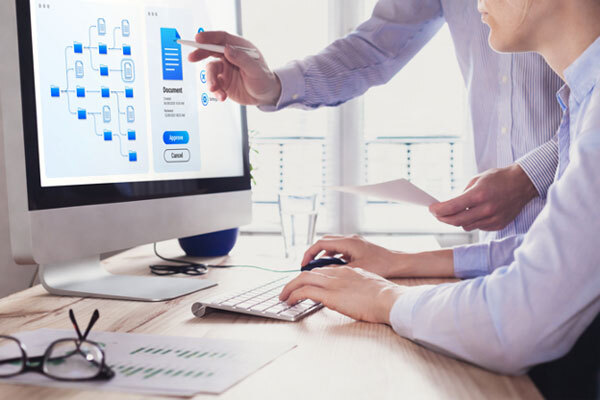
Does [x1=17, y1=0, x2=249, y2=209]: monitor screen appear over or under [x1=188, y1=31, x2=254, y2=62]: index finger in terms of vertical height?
under

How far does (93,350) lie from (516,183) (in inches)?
36.0

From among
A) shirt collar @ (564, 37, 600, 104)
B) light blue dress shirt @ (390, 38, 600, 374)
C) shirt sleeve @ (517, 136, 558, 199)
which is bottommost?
light blue dress shirt @ (390, 38, 600, 374)

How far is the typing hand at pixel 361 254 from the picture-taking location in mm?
1098

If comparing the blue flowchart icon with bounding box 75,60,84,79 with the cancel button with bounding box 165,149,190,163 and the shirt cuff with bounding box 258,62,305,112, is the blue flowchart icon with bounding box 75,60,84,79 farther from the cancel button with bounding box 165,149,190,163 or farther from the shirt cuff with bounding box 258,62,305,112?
the shirt cuff with bounding box 258,62,305,112

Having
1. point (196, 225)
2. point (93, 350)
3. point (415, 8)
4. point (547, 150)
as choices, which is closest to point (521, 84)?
point (547, 150)

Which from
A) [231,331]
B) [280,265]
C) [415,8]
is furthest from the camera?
[415,8]

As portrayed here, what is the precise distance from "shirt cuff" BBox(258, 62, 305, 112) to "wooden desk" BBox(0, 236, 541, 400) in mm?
653

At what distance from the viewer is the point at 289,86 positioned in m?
1.53

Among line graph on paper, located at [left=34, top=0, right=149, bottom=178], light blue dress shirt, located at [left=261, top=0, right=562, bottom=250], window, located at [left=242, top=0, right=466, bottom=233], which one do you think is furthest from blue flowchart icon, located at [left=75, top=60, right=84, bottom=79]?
window, located at [left=242, top=0, right=466, bottom=233]

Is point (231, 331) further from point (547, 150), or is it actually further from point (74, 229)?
point (547, 150)

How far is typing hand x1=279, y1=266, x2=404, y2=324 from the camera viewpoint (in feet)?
2.51

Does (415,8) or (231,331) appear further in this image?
(415,8)

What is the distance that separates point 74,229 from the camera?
2.96 feet

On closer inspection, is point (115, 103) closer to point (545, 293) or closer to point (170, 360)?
point (170, 360)
